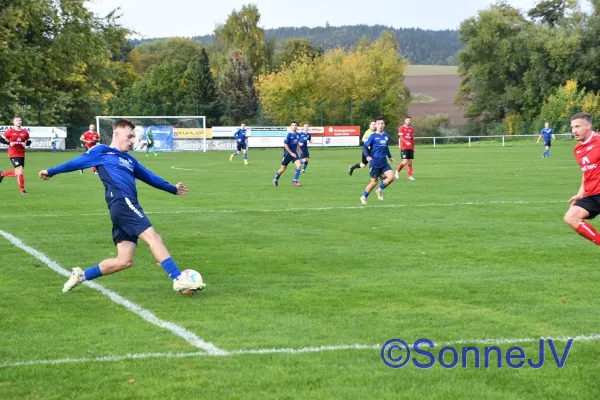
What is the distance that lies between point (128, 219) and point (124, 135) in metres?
0.87

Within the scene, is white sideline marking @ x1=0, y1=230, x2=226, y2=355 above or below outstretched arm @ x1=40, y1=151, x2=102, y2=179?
below

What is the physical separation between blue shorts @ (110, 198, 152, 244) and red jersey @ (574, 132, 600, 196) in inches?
204

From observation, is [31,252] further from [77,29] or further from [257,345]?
[77,29]

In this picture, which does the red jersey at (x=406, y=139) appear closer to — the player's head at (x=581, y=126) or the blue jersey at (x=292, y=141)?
the blue jersey at (x=292, y=141)

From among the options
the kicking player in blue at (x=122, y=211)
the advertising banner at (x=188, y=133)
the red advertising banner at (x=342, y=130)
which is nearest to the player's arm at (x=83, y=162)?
the kicking player in blue at (x=122, y=211)

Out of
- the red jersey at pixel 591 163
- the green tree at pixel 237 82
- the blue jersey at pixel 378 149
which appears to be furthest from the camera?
the green tree at pixel 237 82

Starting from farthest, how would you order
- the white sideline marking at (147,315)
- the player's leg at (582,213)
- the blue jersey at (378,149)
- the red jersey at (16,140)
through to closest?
the red jersey at (16,140) → the blue jersey at (378,149) → the player's leg at (582,213) → the white sideline marking at (147,315)

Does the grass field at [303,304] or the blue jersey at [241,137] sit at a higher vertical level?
the blue jersey at [241,137]

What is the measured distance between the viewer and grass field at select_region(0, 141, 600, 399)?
566 cm

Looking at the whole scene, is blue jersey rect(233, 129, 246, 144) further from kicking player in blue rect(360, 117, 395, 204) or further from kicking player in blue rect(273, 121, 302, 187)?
kicking player in blue rect(360, 117, 395, 204)

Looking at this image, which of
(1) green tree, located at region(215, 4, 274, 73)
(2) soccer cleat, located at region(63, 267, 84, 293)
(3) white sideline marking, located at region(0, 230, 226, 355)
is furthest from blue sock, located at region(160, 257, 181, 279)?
(1) green tree, located at region(215, 4, 274, 73)

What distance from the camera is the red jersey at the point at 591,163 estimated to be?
33.1ft

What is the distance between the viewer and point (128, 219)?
8.59 meters

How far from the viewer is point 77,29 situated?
54719 millimetres
